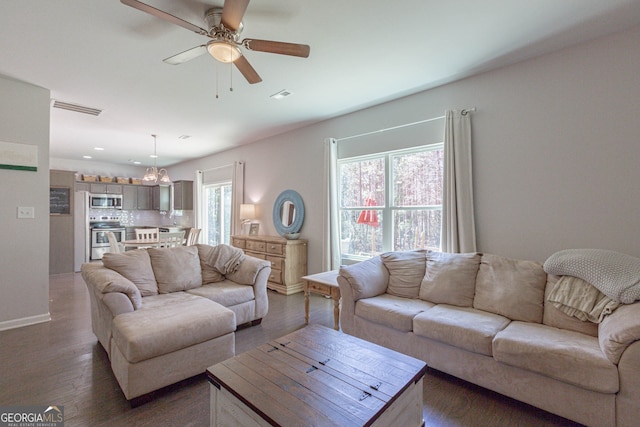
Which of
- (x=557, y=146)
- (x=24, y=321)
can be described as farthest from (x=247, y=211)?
(x=557, y=146)

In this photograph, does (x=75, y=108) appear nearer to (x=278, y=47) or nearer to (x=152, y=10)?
(x=152, y=10)

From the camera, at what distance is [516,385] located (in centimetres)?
183

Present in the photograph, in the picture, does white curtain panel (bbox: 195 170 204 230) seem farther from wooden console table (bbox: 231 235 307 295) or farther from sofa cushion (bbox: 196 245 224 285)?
sofa cushion (bbox: 196 245 224 285)

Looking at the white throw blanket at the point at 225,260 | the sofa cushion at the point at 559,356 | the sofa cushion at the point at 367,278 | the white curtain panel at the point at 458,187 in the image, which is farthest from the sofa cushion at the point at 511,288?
the white throw blanket at the point at 225,260

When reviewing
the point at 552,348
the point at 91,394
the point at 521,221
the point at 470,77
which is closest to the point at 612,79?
the point at 470,77

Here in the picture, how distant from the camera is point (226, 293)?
116 inches

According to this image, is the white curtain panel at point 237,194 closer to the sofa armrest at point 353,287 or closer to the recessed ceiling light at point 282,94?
the recessed ceiling light at point 282,94

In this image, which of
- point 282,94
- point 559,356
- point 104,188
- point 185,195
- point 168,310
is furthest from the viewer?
point 104,188

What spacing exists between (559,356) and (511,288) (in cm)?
73

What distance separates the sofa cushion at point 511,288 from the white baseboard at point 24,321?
4747 mm

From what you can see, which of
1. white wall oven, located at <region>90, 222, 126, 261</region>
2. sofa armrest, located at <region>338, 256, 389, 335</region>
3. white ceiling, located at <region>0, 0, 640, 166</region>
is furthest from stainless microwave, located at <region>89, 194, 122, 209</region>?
sofa armrest, located at <region>338, 256, 389, 335</region>

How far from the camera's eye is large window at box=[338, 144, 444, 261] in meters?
3.46

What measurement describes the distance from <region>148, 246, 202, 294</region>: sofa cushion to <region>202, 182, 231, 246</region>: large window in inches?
134

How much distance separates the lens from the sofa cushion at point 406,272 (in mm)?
2852
